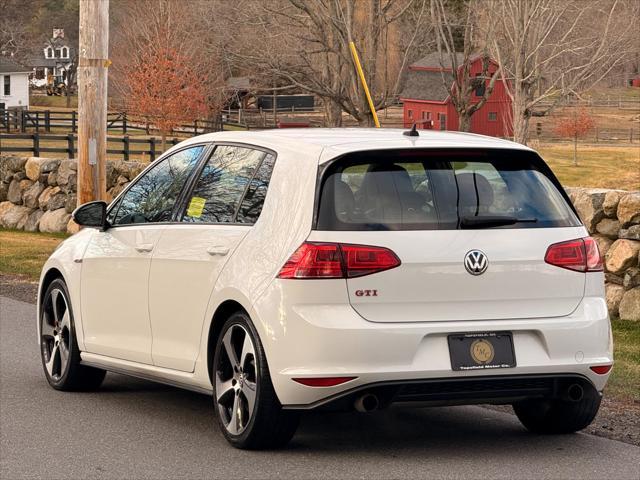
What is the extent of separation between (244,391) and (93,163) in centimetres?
1013

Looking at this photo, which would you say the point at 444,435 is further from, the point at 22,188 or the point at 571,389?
the point at 22,188

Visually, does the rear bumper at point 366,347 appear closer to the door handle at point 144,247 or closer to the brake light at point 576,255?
the brake light at point 576,255

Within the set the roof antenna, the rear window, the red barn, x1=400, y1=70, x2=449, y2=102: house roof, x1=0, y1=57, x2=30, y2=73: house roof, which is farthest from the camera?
x1=0, y1=57, x2=30, y2=73: house roof

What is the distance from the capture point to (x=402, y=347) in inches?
261

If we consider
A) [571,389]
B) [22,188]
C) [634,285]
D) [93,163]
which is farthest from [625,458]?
[22,188]

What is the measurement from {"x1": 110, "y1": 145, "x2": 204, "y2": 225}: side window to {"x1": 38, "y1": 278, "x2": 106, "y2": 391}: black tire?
844 mm

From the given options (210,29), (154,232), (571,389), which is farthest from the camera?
(210,29)

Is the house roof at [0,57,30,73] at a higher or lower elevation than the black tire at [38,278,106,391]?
higher

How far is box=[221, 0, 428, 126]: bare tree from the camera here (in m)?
29.1

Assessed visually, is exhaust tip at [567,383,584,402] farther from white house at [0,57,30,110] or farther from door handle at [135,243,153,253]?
white house at [0,57,30,110]

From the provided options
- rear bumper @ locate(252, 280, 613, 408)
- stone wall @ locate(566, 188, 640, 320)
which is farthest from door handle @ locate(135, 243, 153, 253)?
stone wall @ locate(566, 188, 640, 320)

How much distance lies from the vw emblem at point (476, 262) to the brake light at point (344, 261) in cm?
36

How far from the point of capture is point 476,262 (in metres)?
6.80

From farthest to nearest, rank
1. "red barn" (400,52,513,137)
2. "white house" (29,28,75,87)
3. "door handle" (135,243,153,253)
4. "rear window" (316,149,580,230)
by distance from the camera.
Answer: "white house" (29,28,75,87) < "red barn" (400,52,513,137) < "door handle" (135,243,153,253) < "rear window" (316,149,580,230)
